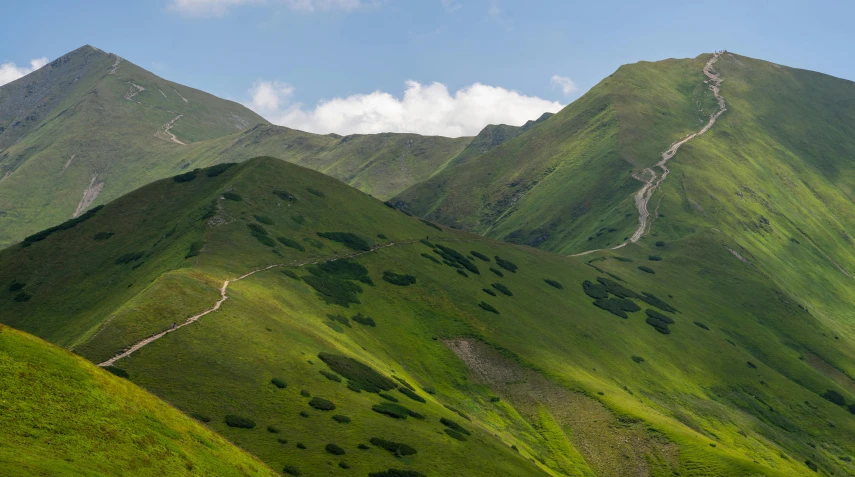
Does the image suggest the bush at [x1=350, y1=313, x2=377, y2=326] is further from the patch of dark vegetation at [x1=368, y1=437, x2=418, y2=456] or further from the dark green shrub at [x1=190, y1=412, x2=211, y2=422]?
the dark green shrub at [x1=190, y1=412, x2=211, y2=422]

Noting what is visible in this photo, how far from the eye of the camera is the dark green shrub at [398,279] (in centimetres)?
9236

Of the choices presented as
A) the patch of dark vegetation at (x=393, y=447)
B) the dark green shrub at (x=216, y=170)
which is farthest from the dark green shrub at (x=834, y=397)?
the dark green shrub at (x=216, y=170)

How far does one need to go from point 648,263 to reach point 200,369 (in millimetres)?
137178

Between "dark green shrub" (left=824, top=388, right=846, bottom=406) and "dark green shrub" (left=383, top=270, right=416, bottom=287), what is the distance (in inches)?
3383

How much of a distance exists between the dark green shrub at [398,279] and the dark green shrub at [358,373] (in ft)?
106

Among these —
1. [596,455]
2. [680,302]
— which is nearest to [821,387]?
[680,302]

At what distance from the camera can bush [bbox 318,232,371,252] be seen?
100812 millimetres

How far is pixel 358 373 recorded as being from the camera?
188 feet

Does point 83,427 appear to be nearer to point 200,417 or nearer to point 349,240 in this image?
point 200,417

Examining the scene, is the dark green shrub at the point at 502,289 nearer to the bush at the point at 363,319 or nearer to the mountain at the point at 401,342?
the mountain at the point at 401,342

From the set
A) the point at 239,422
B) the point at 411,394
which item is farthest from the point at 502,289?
the point at 239,422

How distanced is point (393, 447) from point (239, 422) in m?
10.8

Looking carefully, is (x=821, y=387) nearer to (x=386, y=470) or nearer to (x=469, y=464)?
(x=469, y=464)

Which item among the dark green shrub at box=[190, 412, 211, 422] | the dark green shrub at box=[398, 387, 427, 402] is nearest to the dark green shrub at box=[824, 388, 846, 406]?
the dark green shrub at box=[398, 387, 427, 402]
